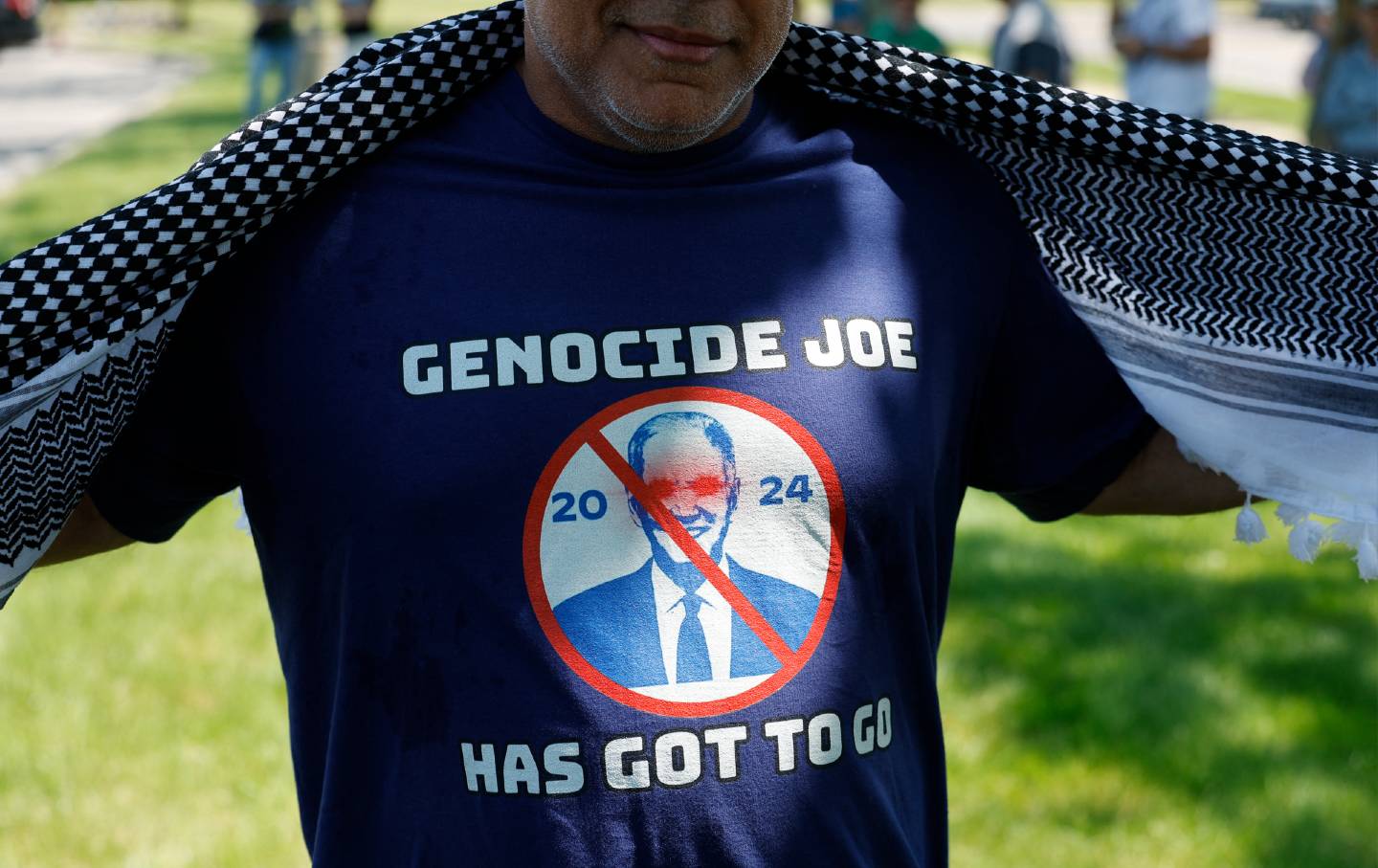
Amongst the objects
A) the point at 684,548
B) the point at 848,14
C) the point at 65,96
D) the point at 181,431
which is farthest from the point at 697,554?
the point at 65,96

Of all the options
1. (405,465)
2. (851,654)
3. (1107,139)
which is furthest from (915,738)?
(1107,139)

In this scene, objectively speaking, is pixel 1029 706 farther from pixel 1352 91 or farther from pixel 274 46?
pixel 274 46

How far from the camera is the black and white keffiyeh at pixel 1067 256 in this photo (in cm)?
190

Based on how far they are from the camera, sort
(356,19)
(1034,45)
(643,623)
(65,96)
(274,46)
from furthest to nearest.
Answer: (65,96) < (274,46) < (356,19) < (1034,45) < (643,623)

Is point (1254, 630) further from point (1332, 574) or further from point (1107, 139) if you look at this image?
point (1107, 139)

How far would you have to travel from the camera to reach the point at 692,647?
1810 mm

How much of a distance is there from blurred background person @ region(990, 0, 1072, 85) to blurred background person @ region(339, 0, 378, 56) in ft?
22.7

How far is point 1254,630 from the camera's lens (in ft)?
16.9

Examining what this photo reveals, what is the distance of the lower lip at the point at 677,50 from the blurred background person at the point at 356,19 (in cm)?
1188

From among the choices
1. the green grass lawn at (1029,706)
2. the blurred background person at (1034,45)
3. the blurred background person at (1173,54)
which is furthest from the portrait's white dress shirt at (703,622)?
the blurred background person at (1173,54)

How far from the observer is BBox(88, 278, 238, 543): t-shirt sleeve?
1.90 meters

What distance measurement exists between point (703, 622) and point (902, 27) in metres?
7.61

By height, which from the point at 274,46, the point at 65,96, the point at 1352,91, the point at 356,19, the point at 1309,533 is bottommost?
the point at 65,96

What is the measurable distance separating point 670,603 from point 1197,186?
3.29 ft
